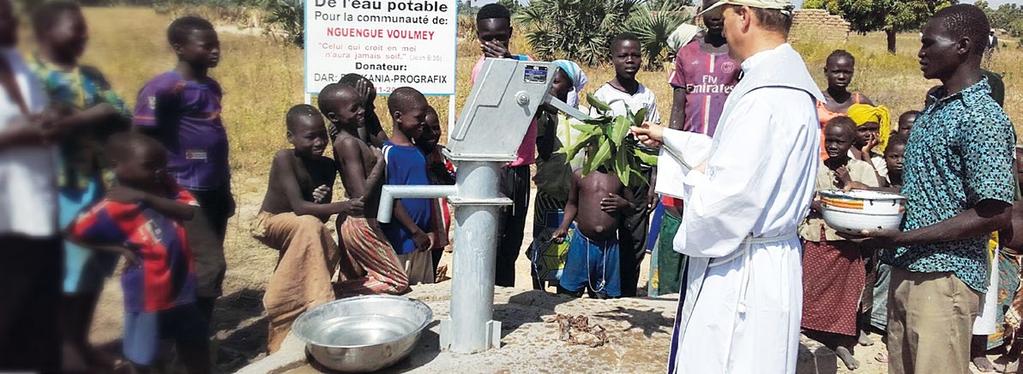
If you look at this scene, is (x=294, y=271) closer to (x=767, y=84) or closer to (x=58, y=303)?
(x=767, y=84)

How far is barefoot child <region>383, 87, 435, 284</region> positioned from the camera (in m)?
3.66

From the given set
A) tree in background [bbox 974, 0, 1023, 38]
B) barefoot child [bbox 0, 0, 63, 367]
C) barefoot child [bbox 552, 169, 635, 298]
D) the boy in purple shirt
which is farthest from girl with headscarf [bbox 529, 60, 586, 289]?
tree in background [bbox 974, 0, 1023, 38]

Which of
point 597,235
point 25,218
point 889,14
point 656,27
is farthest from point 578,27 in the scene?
point 25,218

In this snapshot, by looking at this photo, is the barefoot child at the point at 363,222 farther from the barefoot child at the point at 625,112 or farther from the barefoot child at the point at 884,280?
the barefoot child at the point at 884,280

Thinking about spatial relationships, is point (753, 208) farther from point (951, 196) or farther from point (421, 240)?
point (421, 240)

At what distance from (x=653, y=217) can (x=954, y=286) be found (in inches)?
96.4

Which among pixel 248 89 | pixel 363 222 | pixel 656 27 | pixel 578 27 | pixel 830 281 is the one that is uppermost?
pixel 578 27

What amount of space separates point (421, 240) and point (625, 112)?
1.45m

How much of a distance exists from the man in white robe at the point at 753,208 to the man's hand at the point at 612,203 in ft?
5.68

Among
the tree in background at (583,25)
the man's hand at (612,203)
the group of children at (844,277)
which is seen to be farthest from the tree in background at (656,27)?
the man's hand at (612,203)

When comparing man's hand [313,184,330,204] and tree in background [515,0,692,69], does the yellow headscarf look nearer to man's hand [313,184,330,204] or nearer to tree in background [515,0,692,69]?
man's hand [313,184,330,204]

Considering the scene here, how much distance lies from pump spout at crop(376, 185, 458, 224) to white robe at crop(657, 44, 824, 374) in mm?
911

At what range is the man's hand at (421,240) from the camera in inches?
147

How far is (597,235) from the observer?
Answer: 404 cm
